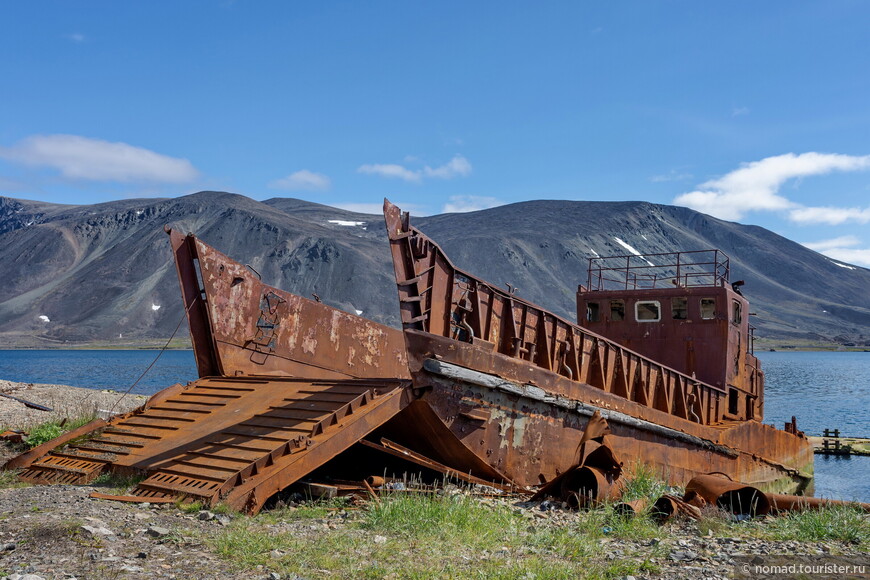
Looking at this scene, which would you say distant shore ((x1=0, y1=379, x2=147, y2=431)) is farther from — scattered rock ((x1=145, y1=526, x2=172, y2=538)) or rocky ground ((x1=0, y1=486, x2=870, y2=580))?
scattered rock ((x1=145, y1=526, x2=172, y2=538))

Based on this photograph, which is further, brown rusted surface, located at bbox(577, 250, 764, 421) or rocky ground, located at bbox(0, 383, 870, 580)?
brown rusted surface, located at bbox(577, 250, 764, 421)

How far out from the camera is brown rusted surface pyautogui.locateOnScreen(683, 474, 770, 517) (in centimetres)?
781

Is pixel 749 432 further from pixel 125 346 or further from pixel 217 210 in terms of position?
pixel 217 210

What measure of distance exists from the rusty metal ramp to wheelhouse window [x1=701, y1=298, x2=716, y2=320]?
30.9 feet

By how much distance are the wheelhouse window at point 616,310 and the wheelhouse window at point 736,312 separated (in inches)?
91.7

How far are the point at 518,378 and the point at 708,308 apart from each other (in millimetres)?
7854

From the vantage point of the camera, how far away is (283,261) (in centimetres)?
13400

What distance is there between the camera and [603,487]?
26.4 ft

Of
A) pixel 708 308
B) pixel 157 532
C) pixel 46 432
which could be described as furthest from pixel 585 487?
pixel 708 308

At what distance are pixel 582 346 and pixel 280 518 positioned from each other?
228 inches

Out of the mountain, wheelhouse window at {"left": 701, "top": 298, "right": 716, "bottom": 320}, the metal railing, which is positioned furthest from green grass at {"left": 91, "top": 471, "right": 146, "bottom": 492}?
the mountain

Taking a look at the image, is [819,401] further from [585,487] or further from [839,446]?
[585,487]

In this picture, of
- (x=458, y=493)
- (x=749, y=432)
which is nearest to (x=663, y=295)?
(x=749, y=432)

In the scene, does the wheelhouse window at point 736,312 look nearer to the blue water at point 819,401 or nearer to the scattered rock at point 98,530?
the blue water at point 819,401
